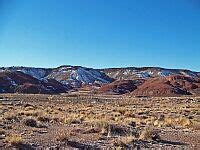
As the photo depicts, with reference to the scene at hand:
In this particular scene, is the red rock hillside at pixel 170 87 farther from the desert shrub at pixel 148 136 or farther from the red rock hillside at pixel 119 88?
the desert shrub at pixel 148 136

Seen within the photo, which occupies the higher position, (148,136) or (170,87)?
(170,87)

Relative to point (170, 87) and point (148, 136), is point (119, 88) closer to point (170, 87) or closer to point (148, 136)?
point (170, 87)

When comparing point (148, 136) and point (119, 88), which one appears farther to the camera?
point (119, 88)

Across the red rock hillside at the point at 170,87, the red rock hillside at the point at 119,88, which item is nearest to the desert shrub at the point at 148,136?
the red rock hillside at the point at 170,87

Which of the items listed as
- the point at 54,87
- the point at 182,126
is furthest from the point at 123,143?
the point at 54,87

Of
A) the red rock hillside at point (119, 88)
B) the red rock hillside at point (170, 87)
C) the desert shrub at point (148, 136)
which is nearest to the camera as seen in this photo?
the desert shrub at point (148, 136)

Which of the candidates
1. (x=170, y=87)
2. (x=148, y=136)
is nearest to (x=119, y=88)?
(x=170, y=87)

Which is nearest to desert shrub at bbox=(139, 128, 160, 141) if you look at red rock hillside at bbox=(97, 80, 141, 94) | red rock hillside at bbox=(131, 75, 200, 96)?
red rock hillside at bbox=(131, 75, 200, 96)

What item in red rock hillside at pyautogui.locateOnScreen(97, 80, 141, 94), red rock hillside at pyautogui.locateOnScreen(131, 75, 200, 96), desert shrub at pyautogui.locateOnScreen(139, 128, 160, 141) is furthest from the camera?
Answer: red rock hillside at pyautogui.locateOnScreen(97, 80, 141, 94)

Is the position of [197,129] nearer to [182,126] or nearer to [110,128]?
[182,126]

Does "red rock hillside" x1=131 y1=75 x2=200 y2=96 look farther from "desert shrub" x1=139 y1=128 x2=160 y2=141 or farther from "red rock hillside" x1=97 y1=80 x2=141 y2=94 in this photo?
"desert shrub" x1=139 y1=128 x2=160 y2=141

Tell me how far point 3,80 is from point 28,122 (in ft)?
377

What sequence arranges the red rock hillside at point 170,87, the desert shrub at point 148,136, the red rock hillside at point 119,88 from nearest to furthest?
the desert shrub at point 148,136 → the red rock hillside at point 170,87 → the red rock hillside at point 119,88

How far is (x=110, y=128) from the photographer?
20766 millimetres
